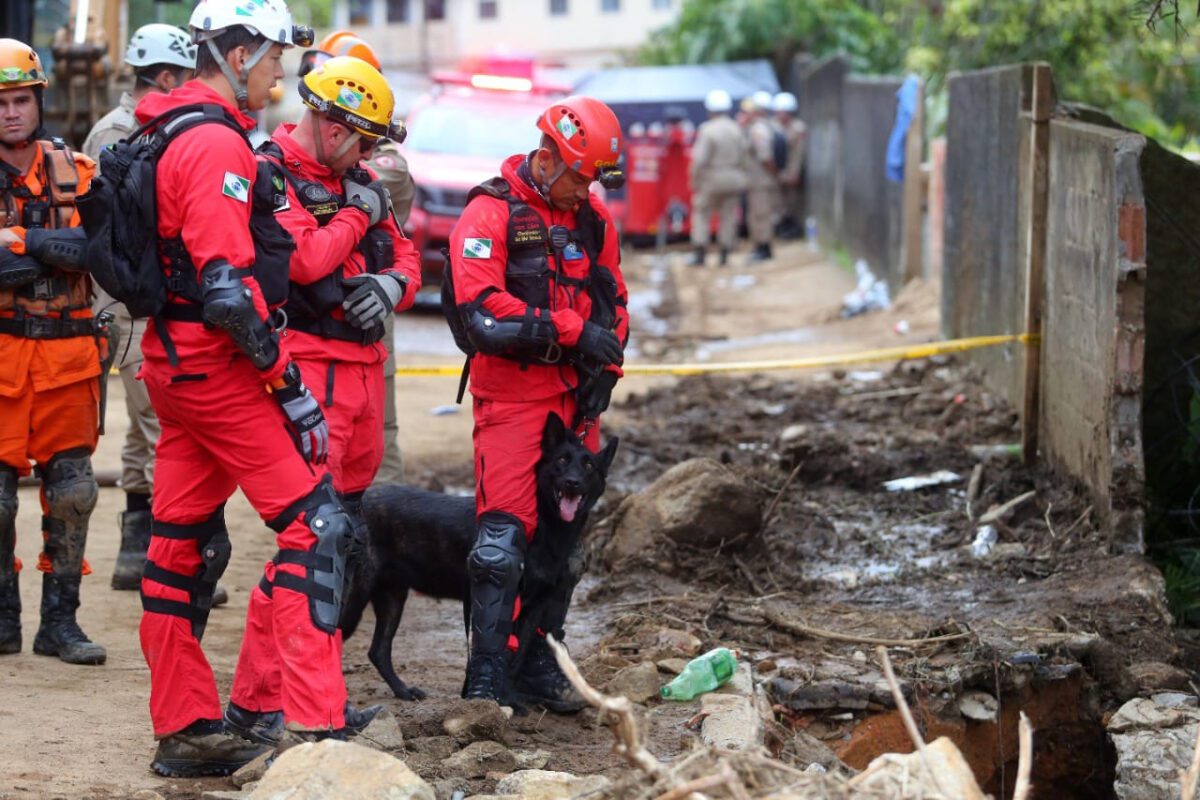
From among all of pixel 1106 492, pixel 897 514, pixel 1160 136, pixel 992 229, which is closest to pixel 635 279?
pixel 1160 136

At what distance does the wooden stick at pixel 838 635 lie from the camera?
636cm

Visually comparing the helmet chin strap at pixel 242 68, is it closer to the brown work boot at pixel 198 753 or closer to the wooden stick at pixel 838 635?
the brown work boot at pixel 198 753

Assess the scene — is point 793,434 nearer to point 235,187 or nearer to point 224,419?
point 224,419

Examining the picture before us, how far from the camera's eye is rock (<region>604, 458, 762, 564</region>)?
25.0 feet

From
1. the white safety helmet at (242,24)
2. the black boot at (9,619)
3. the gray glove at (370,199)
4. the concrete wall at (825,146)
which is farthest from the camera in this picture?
the concrete wall at (825,146)

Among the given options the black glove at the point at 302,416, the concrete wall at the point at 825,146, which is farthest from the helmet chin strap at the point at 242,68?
the concrete wall at the point at 825,146

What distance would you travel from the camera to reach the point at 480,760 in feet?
15.9

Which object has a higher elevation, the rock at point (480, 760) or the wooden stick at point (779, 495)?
the wooden stick at point (779, 495)

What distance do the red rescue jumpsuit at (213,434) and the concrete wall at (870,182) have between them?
1233cm

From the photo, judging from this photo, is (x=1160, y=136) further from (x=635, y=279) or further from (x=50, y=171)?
(x=50, y=171)

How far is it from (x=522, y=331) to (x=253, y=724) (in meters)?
1.55

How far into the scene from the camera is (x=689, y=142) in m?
24.5

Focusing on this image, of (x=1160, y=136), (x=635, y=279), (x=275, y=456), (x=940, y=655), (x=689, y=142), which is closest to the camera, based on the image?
(x=275, y=456)

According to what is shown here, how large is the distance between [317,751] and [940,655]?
119 inches
